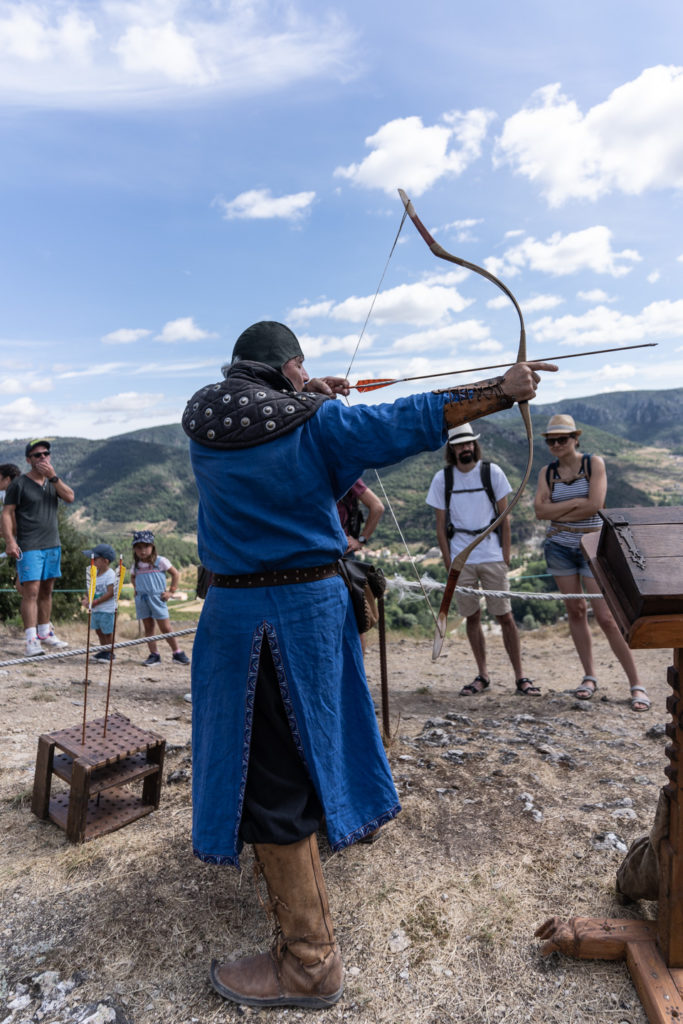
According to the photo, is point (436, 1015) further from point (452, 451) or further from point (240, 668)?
point (452, 451)

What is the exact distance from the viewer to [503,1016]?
6.55 ft

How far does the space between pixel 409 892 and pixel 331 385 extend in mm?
2139

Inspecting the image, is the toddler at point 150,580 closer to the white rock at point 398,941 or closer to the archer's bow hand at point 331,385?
the archer's bow hand at point 331,385

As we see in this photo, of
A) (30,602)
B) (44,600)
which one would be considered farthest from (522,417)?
(44,600)

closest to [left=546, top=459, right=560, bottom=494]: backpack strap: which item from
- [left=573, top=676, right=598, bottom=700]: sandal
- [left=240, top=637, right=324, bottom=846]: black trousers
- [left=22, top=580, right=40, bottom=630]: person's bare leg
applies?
[left=573, top=676, right=598, bottom=700]: sandal

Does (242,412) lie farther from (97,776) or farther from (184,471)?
(184,471)

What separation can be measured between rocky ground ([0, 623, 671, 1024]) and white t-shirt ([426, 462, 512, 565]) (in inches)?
51.9

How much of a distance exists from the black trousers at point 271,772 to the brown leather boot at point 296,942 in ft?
0.26

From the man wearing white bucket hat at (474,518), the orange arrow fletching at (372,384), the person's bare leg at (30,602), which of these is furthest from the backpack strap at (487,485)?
the person's bare leg at (30,602)

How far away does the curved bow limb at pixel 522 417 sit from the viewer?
2.17m

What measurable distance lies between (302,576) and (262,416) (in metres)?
0.54

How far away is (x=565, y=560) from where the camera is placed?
16.0 feet

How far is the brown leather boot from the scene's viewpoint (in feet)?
6.73

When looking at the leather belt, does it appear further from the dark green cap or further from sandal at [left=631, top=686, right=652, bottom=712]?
sandal at [left=631, top=686, right=652, bottom=712]
